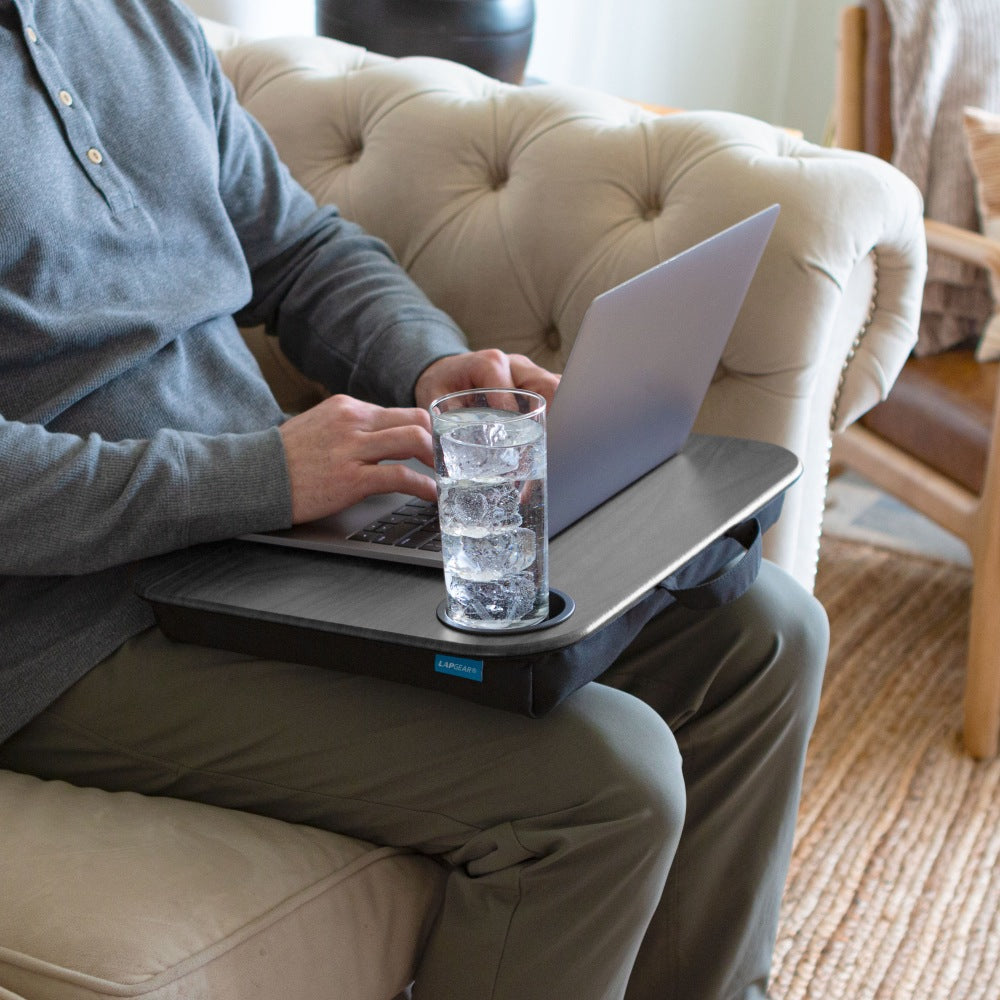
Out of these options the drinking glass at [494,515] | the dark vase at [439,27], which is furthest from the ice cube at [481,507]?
the dark vase at [439,27]

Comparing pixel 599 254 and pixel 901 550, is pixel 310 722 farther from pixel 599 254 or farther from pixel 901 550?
pixel 901 550

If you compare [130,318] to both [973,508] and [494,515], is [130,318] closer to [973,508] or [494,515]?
[494,515]

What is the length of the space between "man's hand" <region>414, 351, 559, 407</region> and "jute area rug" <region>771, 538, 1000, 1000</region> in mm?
714

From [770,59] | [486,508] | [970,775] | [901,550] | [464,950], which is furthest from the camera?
[770,59]

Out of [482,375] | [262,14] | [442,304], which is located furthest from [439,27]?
[482,375]

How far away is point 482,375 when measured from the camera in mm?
1105

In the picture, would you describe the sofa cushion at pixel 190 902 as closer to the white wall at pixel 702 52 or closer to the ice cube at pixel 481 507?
the ice cube at pixel 481 507

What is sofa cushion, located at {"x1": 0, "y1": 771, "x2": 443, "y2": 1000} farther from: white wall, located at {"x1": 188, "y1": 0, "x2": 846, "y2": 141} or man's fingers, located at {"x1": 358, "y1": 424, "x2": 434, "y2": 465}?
white wall, located at {"x1": 188, "y1": 0, "x2": 846, "y2": 141}

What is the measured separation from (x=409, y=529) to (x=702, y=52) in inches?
98.0

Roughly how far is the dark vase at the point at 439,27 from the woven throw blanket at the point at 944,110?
2.09 ft

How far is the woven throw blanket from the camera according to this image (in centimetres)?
192

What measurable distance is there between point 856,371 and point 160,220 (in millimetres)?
701

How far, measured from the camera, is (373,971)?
0.86 m

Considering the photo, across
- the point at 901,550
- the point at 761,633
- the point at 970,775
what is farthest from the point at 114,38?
the point at 901,550
